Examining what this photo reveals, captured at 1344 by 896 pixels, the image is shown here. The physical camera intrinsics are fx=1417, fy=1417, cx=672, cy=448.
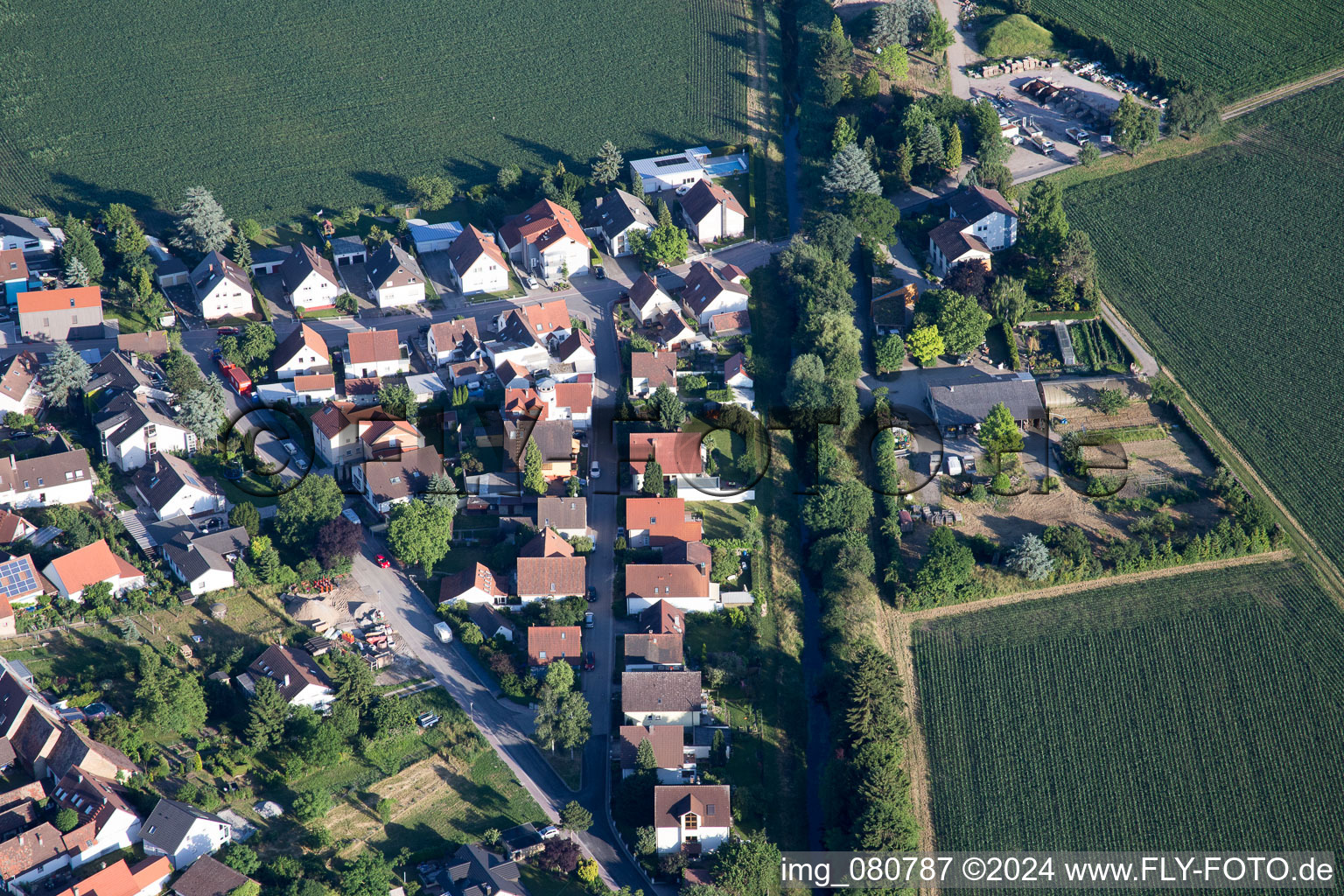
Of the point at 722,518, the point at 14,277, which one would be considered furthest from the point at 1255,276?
the point at 14,277

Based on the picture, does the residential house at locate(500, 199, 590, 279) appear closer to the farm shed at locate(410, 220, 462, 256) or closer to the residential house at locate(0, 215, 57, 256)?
the farm shed at locate(410, 220, 462, 256)

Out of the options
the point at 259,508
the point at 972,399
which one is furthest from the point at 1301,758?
the point at 259,508

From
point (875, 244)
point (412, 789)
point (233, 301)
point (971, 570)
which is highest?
point (875, 244)

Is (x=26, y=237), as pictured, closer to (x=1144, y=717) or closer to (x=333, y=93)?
(x=333, y=93)

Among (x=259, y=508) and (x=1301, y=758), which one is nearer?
(x=1301, y=758)

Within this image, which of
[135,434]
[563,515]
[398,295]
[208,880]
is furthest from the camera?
[398,295]

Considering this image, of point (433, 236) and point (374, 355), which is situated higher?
point (433, 236)

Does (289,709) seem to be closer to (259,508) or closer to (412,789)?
(412,789)
